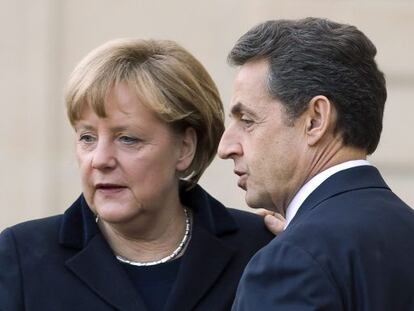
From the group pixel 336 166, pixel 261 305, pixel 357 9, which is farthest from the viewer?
pixel 357 9

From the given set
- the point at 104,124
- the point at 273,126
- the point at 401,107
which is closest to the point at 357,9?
the point at 401,107

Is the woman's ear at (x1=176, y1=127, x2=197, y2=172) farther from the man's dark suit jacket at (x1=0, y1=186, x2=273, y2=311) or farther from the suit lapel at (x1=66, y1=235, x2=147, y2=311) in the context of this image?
the suit lapel at (x1=66, y1=235, x2=147, y2=311)

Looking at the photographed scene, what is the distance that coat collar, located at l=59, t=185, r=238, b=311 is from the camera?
12.2ft

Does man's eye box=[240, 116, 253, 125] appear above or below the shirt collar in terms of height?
above

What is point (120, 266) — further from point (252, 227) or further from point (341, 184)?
point (341, 184)

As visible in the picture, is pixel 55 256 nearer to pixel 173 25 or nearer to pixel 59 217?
pixel 59 217

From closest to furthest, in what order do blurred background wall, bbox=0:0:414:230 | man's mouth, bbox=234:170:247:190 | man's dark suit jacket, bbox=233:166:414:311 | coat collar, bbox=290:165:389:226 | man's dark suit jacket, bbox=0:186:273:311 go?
man's dark suit jacket, bbox=233:166:414:311, coat collar, bbox=290:165:389:226, man's mouth, bbox=234:170:247:190, man's dark suit jacket, bbox=0:186:273:311, blurred background wall, bbox=0:0:414:230

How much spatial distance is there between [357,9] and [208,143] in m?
2.27

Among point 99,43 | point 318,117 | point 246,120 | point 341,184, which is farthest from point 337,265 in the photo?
point 99,43

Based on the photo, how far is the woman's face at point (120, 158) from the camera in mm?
3682

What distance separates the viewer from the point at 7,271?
3.62 meters

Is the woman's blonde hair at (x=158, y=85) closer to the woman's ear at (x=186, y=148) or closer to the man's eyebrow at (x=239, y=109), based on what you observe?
the woman's ear at (x=186, y=148)

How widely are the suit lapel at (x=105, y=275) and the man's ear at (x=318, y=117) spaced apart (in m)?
0.90

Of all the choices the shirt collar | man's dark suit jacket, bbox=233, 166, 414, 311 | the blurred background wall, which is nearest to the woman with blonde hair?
the shirt collar
